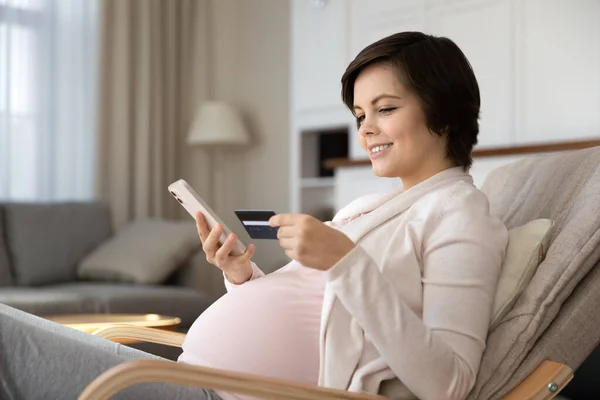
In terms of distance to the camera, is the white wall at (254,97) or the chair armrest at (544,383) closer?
the chair armrest at (544,383)

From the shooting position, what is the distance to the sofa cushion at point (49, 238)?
4.28 m

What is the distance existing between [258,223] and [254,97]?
466 cm

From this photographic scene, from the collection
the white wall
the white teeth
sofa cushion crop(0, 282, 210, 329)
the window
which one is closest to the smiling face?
the white teeth

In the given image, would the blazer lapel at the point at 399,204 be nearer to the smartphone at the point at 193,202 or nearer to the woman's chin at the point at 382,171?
the woman's chin at the point at 382,171

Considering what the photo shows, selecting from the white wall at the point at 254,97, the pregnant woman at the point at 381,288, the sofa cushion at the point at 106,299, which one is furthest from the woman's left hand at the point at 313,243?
the white wall at the point at 254,97

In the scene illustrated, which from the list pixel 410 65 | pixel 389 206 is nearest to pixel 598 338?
pixel 389 206

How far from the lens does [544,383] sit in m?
1.29

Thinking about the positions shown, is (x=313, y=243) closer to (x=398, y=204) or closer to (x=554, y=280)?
(x=398, y=204)

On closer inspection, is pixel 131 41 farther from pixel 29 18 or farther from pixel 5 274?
pixel 5 274

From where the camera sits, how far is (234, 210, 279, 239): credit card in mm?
1293

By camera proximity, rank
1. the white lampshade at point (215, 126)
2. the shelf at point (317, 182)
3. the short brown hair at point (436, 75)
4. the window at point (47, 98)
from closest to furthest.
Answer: the short brown hair at point (436, 75), the window at point (47, 98), the shelf at point (317, 182), the white lampshade at point (215, 126)

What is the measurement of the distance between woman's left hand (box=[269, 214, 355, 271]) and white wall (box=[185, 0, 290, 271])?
14.6 ft

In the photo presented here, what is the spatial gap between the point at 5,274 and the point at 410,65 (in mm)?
3341

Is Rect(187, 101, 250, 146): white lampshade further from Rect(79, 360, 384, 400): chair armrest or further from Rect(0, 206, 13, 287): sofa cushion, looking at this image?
Rect(79, 360, 384, 400): chair armrest
